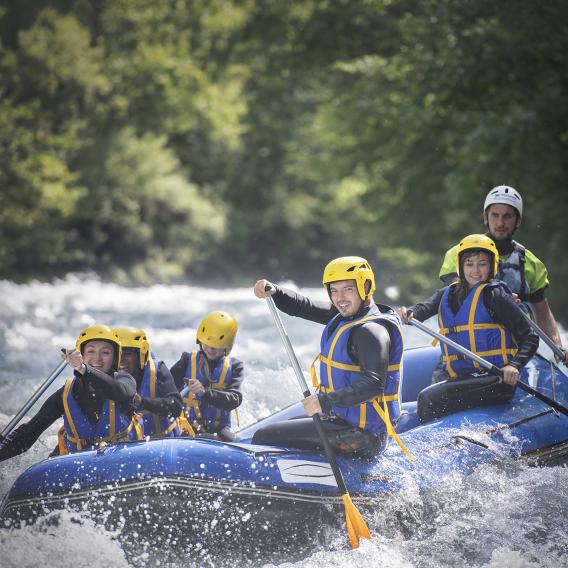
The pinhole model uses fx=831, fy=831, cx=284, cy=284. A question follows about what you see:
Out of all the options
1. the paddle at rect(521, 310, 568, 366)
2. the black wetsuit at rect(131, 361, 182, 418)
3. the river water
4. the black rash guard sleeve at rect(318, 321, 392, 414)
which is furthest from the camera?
the paddle at rect(521, 310, 568, 366)

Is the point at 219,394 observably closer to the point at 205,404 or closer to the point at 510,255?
the point at 205,404

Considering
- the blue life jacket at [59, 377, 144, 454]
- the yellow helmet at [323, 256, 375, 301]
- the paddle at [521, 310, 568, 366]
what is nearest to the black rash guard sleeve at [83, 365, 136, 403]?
the blue life jacket at [59, 377, 144, 454]

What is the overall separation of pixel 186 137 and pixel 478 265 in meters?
24.7

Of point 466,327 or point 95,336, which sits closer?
point 95,336

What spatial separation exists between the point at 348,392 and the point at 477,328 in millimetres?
1526

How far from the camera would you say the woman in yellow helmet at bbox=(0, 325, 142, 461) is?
504 centimetres

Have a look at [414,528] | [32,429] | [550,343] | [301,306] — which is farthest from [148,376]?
[550,343]

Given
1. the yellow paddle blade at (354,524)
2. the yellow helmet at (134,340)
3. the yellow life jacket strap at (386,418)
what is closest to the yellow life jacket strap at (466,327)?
the yellow life jacket strap at (386,418)

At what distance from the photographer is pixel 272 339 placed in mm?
11664

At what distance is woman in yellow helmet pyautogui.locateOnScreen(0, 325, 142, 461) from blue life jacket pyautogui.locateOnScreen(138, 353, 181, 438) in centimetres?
38

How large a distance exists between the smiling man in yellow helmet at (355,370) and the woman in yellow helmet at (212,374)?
0.95m

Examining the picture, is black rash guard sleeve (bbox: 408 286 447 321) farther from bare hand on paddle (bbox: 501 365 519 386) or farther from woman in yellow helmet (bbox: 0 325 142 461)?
woman in yellow helmet (bbox: 0 325 142 461)

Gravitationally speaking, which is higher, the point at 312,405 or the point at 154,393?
the point at 154,393

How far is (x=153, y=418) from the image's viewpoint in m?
5.70
